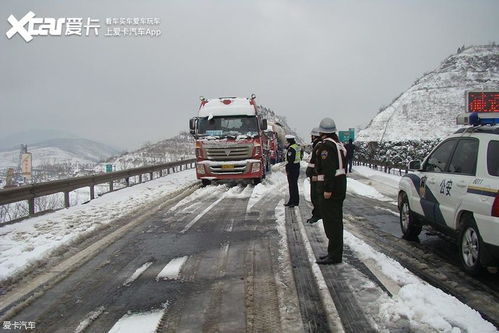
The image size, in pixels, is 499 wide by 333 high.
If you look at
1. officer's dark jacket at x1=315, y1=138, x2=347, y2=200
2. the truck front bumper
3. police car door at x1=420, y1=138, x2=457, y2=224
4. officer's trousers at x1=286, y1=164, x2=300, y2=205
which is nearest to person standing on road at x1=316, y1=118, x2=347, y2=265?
officer's dark jacket at x1=315, y1=138, x2=347, y2=200

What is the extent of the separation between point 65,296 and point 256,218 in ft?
17.0

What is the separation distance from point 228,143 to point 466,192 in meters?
11.4

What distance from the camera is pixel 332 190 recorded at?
5.52 metres

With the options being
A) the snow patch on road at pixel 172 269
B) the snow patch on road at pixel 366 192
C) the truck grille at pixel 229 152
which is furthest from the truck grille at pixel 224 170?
the snow patch on road at pixel 172 269

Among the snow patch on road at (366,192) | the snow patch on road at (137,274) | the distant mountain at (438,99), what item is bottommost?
the snow patch on road at (366,192)

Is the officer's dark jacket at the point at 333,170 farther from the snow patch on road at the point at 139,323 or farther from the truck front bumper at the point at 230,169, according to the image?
the truck front bumper at the point at 230,169

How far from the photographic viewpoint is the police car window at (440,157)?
20.4 feet

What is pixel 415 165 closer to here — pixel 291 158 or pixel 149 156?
pixel 291 158

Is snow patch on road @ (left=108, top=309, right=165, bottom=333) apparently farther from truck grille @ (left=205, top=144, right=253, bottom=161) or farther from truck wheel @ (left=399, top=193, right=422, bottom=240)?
truck grille @ (left=205, top=144, right=253, bottom=161)

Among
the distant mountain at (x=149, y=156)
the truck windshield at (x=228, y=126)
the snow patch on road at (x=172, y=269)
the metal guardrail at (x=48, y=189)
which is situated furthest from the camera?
the distant mountain at (x=149, y=156)

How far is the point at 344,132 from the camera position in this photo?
36.2 metres

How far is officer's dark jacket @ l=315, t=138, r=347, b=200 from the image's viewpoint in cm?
552

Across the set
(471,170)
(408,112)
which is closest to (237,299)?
(471,170)

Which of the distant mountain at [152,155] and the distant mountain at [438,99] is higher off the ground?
the distant mountain at [438,99]
